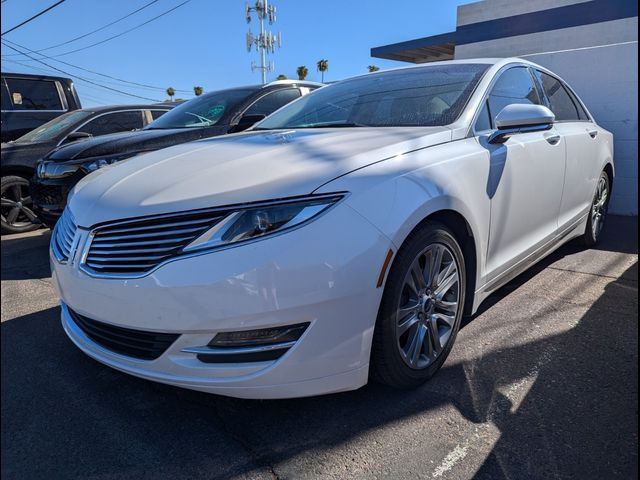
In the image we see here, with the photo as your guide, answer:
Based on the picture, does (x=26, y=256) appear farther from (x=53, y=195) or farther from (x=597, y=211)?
(x=597, y=211)

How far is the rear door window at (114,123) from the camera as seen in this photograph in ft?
20.9

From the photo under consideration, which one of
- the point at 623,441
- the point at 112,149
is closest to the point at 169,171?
the point at 623,441

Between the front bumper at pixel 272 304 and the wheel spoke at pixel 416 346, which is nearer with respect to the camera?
the front bumper at pixel 272 304

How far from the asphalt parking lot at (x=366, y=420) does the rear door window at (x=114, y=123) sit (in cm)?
421

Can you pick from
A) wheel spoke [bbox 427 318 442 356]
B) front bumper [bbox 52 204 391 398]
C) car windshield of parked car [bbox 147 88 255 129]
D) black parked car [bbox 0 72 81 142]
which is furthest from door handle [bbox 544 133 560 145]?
black parked car [bbox 0 72 81 142]

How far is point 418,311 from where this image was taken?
2.21 m

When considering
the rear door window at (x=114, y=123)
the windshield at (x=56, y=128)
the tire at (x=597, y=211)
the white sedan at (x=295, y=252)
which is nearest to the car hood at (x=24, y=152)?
the windshield at (x=56, y=128)

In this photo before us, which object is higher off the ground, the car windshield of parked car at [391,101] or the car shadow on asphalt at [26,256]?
the car windshield of parked car at [391,101]

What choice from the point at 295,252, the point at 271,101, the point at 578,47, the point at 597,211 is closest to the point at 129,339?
the point at 295,252

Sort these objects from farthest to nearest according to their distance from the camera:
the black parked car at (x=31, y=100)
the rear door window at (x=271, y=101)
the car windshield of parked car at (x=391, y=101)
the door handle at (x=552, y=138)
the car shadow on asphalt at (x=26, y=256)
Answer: the black parked car at (x=31, y=100) → the rear door window at (x=271, y=101) → the car shadow on asphalt at (x=26, y=256) → the door handle at (x=552, y=138) → the car windshield of parked car at (x=391, y=101)

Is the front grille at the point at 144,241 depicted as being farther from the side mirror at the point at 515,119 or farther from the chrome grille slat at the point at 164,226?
the side mirror at the point at 515,119

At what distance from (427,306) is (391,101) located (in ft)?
4.74

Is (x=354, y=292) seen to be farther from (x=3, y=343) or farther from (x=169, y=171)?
(x=3, y=343)

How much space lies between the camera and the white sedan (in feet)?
5.72
